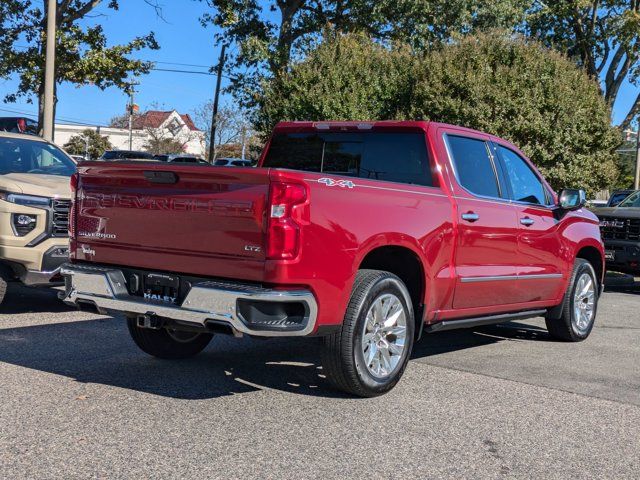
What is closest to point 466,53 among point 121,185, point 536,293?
point 536,293

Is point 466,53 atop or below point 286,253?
atop

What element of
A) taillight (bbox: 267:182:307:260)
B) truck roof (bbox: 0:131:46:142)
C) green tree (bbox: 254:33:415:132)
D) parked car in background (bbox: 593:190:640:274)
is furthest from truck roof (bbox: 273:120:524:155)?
green tree (bbox: 254:33:415:132)

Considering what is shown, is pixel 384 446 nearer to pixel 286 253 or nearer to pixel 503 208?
pixel 286 253

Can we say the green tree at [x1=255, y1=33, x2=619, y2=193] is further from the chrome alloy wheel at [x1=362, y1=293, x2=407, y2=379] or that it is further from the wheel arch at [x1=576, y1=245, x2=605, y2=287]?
the chrome alloy wheel at [x1=362, y1=293, x2=407, y2=379]

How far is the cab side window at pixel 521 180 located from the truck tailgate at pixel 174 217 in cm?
327

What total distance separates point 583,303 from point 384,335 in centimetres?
371

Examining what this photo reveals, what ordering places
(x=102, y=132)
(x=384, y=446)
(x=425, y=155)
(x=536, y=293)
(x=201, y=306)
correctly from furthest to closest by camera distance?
(x=102, y=132) < (x=536, y=293) < (x=425, y=155) < (x=201, y=306) < (x=384, y=446)

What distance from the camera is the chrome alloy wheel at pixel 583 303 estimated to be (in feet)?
27.1

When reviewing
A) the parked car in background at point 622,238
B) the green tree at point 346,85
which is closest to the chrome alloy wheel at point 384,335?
the parked car in background at point 622,238

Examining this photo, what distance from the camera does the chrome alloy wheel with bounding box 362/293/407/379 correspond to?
5434mm

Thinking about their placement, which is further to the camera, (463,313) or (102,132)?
(102,132)

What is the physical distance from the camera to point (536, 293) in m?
7.49

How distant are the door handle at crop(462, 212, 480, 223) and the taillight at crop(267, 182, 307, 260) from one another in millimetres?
1997

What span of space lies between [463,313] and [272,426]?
2.31m
